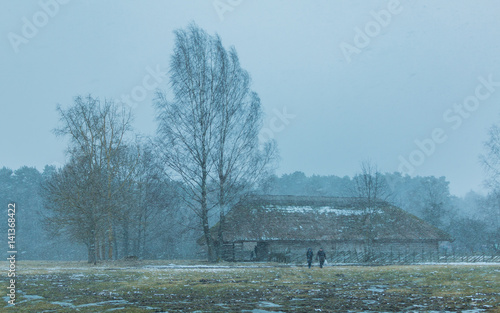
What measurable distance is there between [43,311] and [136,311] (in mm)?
2284

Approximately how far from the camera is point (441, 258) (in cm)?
4047

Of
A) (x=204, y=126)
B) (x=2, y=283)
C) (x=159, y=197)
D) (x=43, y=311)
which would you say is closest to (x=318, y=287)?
(x=43, y=311)

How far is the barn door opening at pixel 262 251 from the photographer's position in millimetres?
40403

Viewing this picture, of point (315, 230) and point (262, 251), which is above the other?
point (315, 230)

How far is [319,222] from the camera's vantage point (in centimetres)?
4344

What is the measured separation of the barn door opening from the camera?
4040 centimetres

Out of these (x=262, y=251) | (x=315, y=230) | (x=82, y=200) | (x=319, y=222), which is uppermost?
(x=82, y=200)

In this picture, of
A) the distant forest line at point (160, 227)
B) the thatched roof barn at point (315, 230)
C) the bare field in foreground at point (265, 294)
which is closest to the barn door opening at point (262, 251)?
the thatched roof barn at point (315, 230)

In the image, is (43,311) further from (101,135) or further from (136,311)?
(101,135)

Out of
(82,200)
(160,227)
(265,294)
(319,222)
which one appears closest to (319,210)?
(319,222)

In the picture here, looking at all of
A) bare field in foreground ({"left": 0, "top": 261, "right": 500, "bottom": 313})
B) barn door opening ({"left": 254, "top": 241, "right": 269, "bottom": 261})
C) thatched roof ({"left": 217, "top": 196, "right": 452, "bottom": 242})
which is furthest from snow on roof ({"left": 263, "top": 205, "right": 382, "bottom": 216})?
bare field in foreground ({"left": 0, "top": 261, "right": 500, "bottom": 313})

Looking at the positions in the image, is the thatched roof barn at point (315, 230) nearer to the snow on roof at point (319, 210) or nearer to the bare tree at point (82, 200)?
the snow on roof at point (319, 210)

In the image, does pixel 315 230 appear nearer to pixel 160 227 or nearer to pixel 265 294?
pixel 160 227

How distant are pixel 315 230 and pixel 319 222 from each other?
5.29 ft
